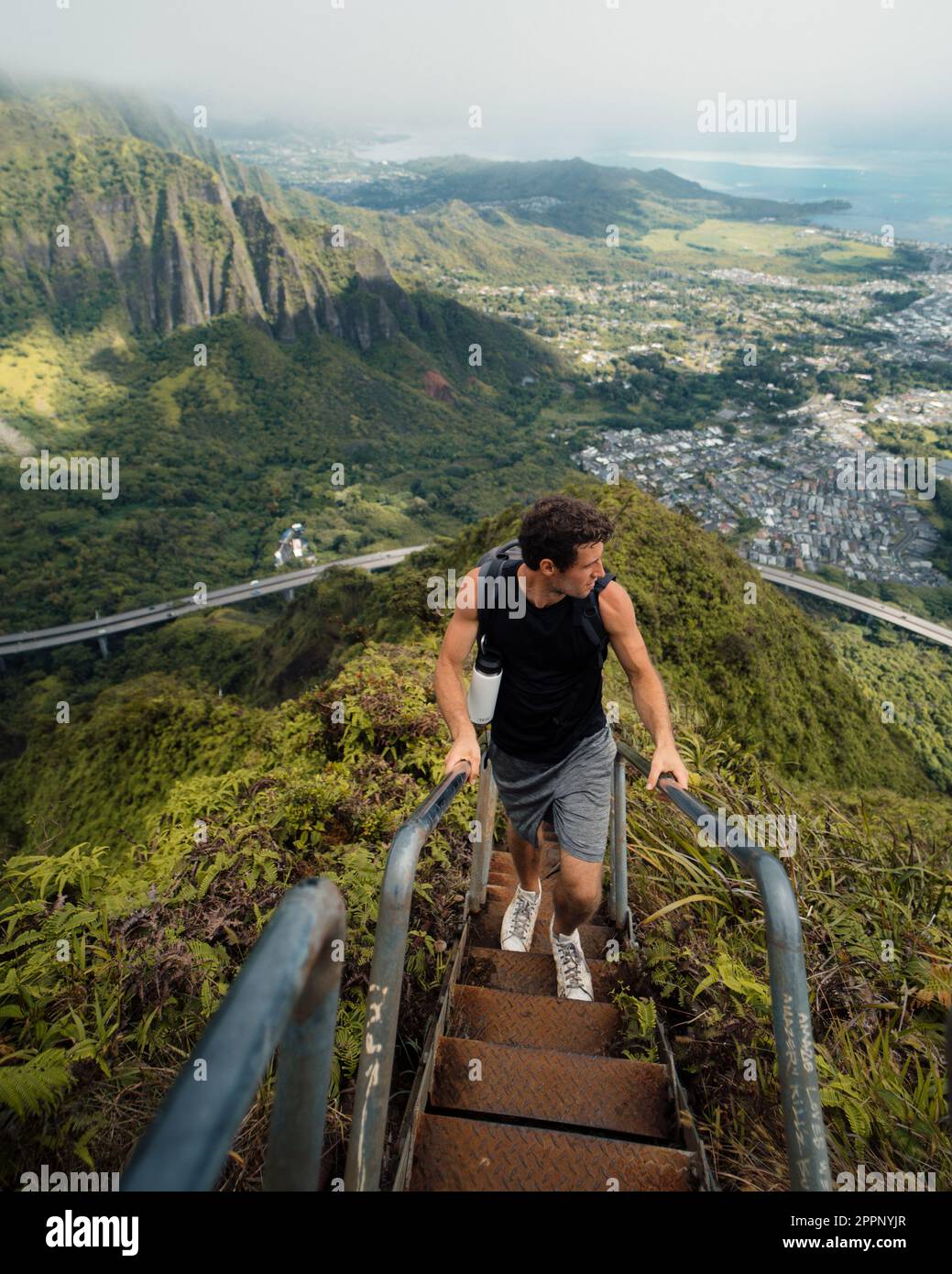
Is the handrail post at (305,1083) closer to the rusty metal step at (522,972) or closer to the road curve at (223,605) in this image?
the rusty metal step at (522,972)

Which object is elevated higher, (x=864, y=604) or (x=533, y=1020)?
(x=533, y=1020)

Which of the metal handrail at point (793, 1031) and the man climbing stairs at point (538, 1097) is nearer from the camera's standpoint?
the metal handrail at point (793, 1031)

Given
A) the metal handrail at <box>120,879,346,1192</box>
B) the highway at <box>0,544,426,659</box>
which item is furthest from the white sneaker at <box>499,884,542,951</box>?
the highway at <box>0,544,426,659</box>

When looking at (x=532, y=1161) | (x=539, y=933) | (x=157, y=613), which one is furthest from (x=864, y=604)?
(x=532, y=1161)

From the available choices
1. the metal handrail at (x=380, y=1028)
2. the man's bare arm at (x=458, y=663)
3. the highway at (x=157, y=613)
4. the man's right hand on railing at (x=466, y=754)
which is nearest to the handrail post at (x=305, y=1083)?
the metal handrail at (x=380, y=1028)

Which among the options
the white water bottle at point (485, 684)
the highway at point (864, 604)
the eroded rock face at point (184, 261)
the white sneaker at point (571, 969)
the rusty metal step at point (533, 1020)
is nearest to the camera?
the rusty metal step at point (533, 1020)

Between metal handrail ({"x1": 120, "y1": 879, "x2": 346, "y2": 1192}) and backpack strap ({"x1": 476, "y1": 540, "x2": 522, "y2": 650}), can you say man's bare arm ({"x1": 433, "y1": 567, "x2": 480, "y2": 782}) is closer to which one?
backpack strap ({"x1": 476, "y1": 540, "x2": 522, "y2": 650})

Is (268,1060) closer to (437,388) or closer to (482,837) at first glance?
(482,837)
